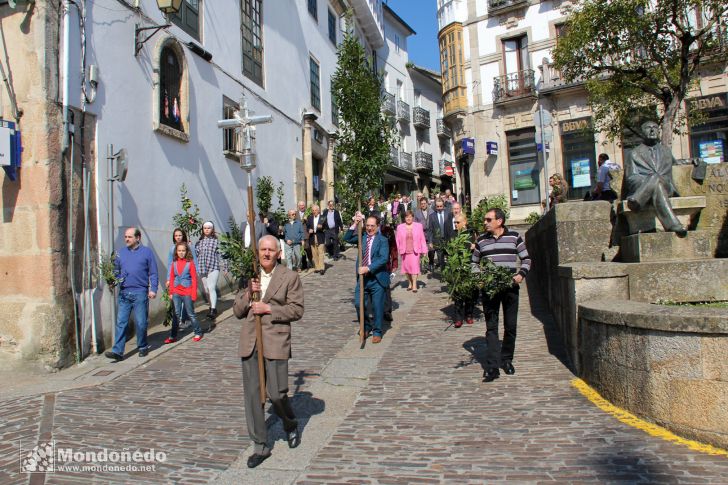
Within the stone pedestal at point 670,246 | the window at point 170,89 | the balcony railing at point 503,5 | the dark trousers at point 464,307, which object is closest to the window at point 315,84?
the window at point 170,89

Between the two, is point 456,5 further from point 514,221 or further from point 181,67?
point 181,67

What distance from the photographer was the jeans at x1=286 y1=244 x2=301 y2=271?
1341 centimetres

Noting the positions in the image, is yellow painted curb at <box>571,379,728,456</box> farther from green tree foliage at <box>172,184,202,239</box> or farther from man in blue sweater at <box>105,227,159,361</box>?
green tree foliage at <box>172,184,202,239</box>

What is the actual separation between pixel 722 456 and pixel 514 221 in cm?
2179

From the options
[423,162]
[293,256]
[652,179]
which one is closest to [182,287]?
[293,256]

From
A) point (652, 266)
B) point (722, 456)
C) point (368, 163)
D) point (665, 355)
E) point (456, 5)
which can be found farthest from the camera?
point (456, 5)

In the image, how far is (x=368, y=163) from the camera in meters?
9.23

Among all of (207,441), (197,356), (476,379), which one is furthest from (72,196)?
(476,379)

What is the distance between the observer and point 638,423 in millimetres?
4754

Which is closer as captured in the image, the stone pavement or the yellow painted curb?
the stone pavement

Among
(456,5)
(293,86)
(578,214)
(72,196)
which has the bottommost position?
(578,214)

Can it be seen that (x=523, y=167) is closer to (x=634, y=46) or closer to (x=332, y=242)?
(x=332, y=242)

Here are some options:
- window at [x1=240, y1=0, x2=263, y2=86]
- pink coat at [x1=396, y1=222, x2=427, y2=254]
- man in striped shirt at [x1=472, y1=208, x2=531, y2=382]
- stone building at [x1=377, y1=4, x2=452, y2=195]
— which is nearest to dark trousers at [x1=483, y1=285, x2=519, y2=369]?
man in striped shirt at [x1=472, y1=208, x2=531, y2=382]

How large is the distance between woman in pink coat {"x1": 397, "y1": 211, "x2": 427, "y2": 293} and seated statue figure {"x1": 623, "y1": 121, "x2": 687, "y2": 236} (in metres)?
4.62
